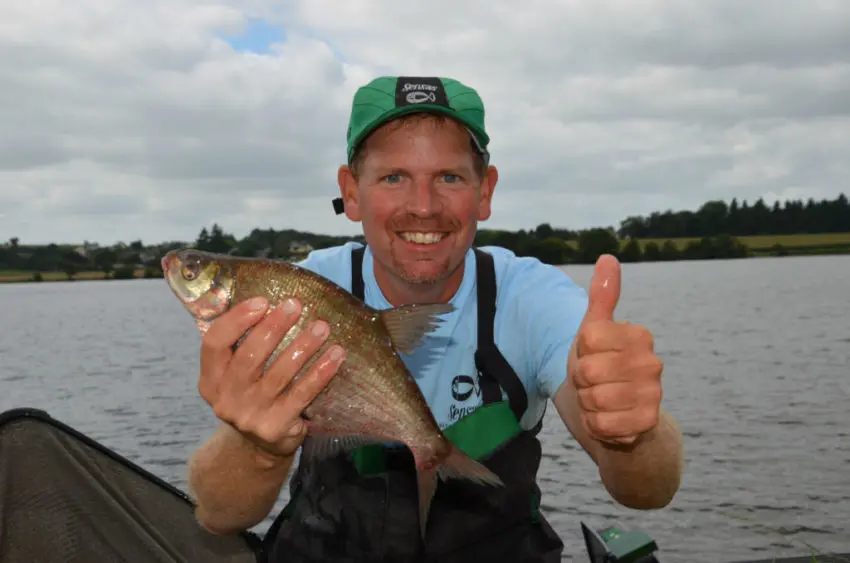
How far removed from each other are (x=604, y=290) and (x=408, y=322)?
3.36 ft

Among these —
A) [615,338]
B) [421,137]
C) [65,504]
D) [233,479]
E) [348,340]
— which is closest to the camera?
[615,338]

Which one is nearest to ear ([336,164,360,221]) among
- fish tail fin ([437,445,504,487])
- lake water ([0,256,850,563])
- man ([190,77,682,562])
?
man ([190,77,682,562])

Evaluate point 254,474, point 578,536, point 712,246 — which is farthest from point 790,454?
point 712,246

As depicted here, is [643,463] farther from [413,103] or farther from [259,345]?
[413,103]

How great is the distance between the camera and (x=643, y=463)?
3.54 meters

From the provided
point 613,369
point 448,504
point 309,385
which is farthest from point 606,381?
point 448,504

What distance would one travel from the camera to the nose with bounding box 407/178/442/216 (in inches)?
167

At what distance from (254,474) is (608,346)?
1.97 metres

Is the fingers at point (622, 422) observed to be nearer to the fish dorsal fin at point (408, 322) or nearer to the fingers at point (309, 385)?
the fish dorsal fin at point (408, 322)

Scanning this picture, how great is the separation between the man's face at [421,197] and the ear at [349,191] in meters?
0.26

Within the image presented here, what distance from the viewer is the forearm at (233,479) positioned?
12.3 ft

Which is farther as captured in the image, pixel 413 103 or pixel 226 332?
pixel 413 103

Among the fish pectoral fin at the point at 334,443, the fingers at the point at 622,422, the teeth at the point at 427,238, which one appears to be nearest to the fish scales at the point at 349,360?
the fish pectoral fin at the point at 334,443

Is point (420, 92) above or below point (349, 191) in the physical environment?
above
